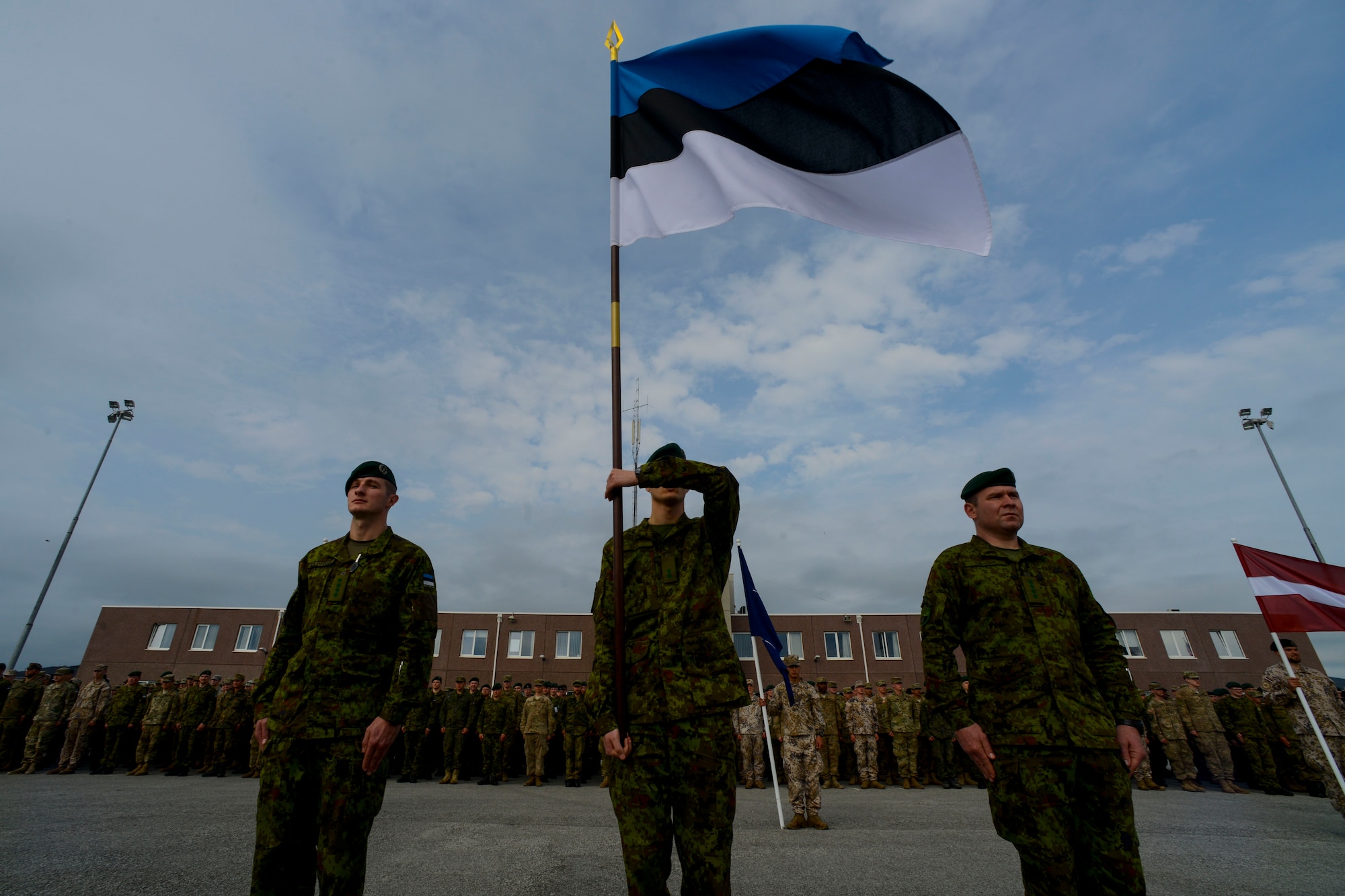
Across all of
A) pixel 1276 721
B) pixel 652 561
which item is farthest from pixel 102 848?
pixel 1276 721

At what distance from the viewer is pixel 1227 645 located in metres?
30.2

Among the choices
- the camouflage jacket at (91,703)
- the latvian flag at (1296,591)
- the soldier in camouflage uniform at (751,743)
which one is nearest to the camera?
the latvian flag at (1296,591)

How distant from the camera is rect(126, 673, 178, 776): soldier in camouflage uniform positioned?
1409cm

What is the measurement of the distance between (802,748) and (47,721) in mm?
16139

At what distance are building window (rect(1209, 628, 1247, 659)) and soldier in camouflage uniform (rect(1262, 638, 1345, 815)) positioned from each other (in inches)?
1037

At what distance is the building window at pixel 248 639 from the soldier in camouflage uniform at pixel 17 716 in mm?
18622

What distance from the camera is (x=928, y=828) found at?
25.0 ft

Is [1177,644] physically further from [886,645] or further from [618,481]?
[618,481]

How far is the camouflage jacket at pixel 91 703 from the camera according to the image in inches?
547

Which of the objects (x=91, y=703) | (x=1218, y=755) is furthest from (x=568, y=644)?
(x=1218, y=755)

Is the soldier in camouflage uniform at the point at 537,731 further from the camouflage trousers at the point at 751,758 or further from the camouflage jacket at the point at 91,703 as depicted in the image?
the camouflage jacket at the point at 91,703

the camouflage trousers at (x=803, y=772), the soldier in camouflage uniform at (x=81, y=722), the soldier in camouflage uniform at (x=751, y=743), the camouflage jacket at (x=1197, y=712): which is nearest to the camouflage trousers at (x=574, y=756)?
the soldier in camouflage uniform at (x=751, y=743)

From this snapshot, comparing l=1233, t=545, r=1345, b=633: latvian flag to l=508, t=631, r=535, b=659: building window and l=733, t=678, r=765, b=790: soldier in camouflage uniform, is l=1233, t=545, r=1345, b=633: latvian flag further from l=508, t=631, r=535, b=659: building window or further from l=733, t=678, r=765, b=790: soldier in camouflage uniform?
l=508, t=631, r=535, b=659: building window

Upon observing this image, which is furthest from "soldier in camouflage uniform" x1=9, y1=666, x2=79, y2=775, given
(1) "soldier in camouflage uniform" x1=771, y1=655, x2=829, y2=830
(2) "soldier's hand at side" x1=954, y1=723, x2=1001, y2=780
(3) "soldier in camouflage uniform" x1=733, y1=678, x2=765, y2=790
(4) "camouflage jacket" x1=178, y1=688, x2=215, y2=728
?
(2) "soldier's hand at side" x1=954, y1=723, x2=1001, y2=780
